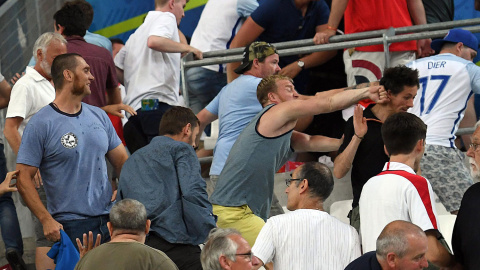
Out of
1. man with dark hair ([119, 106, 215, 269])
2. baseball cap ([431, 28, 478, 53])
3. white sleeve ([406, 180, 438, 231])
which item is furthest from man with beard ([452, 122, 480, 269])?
baseball cap ([431, 28, 478, 53])

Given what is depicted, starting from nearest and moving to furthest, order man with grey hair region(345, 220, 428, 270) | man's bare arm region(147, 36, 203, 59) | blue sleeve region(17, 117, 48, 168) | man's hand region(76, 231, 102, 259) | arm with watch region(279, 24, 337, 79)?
man with grey hair region(345, 220, 428, 270) → man's hand region(76, 231, 102, 259) → blue sleeve region(17, 117, 48, 168) → man's bare arm region(147, 36, 203, 59) → arm with watch region(279, 24, 337, 79)

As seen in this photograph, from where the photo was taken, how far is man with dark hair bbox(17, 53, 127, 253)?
271 inches

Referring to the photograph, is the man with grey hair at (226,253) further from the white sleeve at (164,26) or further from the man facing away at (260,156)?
the white sleeve at (164,26)

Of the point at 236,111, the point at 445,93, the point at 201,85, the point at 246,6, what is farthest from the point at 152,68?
the point at 445,93

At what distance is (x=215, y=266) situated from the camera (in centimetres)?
574

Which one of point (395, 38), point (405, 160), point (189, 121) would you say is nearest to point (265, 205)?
point (189, 121)

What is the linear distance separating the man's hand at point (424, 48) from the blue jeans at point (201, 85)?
1775mm

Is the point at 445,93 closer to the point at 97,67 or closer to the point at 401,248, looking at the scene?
the point at 97,67

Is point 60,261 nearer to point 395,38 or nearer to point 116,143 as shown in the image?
point 116,143

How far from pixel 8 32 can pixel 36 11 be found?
76 centimetres

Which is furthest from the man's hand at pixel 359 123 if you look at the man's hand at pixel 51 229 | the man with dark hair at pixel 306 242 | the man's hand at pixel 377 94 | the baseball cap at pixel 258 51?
the man's hand at pixel 51 229

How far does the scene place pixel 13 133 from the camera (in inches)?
296

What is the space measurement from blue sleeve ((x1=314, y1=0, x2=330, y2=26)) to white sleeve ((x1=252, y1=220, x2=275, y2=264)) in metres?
3.70

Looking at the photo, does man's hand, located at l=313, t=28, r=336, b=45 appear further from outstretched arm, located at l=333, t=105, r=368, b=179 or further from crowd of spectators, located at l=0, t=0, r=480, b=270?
outstretched arm, located at l=333, t=105, r=368, b=179
